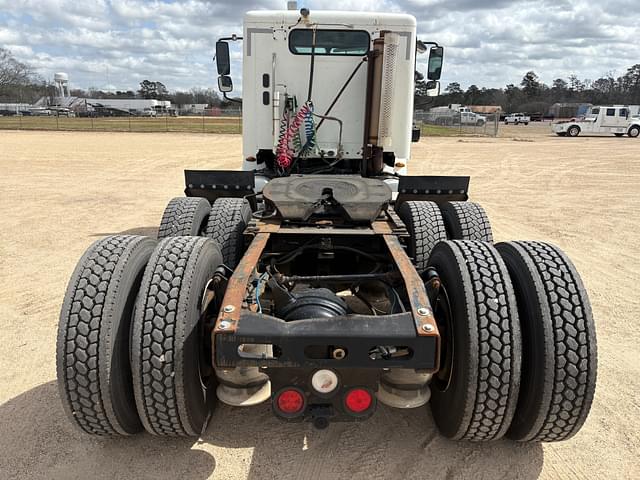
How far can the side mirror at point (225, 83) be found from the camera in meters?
7.10

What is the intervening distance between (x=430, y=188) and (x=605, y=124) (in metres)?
37.4

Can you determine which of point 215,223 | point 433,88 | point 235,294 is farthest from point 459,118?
point 235,294

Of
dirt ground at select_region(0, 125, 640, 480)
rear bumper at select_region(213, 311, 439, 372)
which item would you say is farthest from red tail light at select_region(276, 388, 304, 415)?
dirt ground at select_region(0, 125, 640, 480)

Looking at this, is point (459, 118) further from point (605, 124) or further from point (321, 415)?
point (321, 415)

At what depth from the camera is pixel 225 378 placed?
274cm

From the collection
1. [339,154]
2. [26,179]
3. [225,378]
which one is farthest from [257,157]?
[26,179]

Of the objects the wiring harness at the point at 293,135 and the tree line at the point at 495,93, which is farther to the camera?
the tree line at the point at 495,93

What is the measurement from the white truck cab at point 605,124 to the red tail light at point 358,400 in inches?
1565

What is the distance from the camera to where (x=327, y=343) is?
244cm

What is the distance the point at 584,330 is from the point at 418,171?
581 inches

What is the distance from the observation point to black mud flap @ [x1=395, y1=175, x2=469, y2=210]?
5.61 m

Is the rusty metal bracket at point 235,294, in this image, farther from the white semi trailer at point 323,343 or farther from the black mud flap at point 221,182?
the black mud flap at point 221,182

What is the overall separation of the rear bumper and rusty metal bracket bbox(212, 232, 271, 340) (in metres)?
0.04

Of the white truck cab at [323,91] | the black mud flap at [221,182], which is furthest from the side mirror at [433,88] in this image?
the black mud flap at [221,182]
